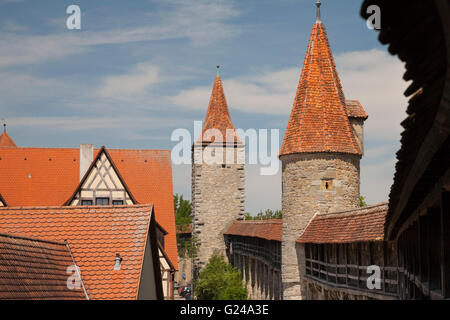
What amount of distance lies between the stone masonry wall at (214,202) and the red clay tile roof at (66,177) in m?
14.6

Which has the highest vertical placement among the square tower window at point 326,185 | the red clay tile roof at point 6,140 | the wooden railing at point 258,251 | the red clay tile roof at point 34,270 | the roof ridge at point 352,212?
the red clay tile roof at point 6,140

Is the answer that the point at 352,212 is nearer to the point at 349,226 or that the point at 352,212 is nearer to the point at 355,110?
the point at 349,226

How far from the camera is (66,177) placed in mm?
25703

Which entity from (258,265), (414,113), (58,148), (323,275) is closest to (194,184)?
(258,265)

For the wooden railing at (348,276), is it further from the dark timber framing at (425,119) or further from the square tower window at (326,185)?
the dark timber framing at (425,119)

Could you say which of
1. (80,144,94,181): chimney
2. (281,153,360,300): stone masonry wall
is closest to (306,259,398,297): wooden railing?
(281,153,360,300): stone masonry wall

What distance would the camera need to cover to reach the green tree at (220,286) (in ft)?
113

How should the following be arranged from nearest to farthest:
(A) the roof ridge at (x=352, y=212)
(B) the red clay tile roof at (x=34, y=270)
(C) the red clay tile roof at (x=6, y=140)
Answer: (B) the red clay tile roof at (x=34, y=270) < (A) the roof ridge at (x=352, y=212) < (C) the red clay tile roof at (x=6, y=140)

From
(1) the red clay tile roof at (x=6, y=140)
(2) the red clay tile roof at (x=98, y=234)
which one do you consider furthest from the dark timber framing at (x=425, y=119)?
(1) the red clay tile roof at (x=6, y=140)

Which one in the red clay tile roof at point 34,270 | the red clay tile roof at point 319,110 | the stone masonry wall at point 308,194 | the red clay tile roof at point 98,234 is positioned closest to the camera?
the red clay tile roof at point 34,270

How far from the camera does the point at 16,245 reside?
25.8ft

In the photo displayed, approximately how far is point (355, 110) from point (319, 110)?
8.83 feet

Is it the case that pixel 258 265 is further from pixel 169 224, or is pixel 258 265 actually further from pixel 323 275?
pixel 323 275
